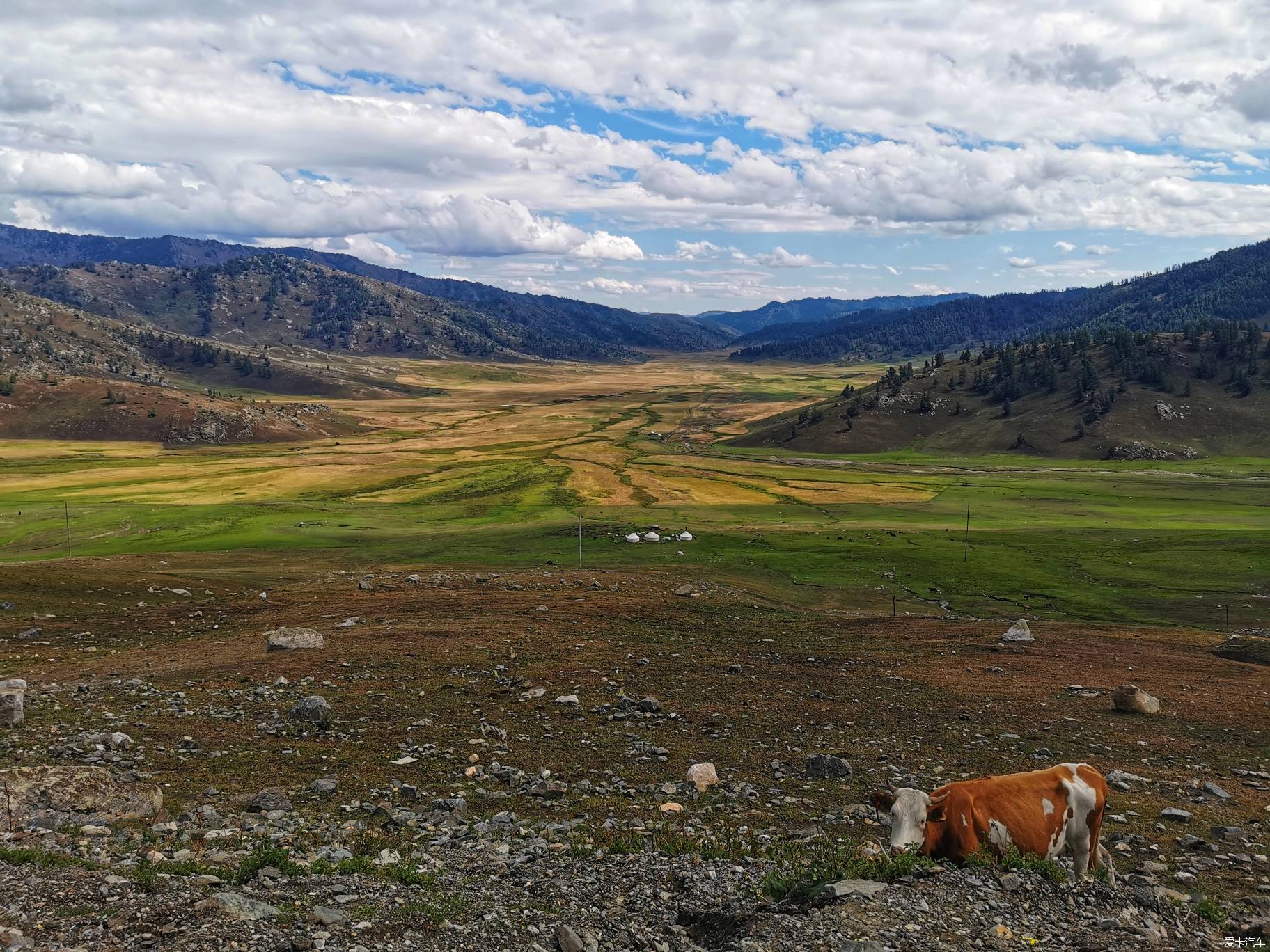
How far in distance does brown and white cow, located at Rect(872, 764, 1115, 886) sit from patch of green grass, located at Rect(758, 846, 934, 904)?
0.64 metres

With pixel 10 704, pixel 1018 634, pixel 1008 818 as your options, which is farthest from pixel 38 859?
pixel 1018 634

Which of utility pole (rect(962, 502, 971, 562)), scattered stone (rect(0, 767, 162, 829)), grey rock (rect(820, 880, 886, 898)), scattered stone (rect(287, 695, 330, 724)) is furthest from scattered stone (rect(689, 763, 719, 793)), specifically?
utility pole (rect(962, 502, 971, 562))

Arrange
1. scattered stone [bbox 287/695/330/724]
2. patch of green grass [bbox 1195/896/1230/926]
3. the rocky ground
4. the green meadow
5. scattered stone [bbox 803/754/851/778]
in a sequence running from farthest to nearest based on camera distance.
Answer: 1. the green meadow
2. scattered stone [bbox 287/695/330/724]
3. scattered stone [bbox 803/754/851/778]
4. patch of green grass [bbox 1195/896/1230/926]
5. the rocky ground

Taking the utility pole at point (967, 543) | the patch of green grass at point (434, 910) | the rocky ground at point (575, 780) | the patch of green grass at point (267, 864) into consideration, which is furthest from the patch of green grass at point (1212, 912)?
the utility pole at point (967, 543)

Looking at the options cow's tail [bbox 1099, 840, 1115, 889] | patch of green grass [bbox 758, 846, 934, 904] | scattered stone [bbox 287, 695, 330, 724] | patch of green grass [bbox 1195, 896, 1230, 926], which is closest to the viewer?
patch of green grass [bbox 1195, 896, 1230, 926]

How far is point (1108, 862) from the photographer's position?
16000mm

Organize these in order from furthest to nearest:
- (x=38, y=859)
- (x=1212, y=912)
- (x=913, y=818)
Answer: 1. (x=913, y=818)
2. (x=38, y=859)
3. (x=1212, y=912)

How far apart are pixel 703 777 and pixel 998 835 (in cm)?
780

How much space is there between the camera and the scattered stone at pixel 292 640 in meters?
34.7

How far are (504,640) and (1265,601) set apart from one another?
2492 inches

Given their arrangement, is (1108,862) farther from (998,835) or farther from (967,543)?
Answer: (967,543)

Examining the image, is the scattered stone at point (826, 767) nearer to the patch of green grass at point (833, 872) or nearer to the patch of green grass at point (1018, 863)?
the patch of green grass at point (833, 872)

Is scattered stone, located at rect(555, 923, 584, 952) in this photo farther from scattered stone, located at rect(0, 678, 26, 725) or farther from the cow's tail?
scattered stone, located at rect(0, 678, 26, 725)

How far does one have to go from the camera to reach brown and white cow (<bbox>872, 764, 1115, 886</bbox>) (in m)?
15.1
